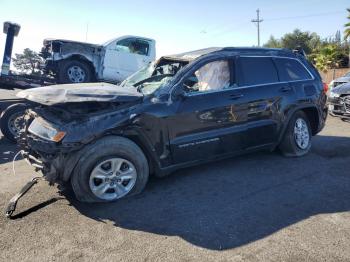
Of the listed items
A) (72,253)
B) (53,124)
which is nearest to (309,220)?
(72,253)

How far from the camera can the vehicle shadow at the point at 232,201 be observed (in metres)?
3.85

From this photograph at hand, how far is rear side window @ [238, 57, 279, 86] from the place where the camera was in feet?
18.2

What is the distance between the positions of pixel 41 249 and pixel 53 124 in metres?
1.54

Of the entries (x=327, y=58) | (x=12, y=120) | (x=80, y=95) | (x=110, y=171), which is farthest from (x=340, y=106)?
(x=327, y=58)

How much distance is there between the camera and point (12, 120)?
7844 mm

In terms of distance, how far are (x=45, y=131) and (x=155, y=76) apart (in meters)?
1.81

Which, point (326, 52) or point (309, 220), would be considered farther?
point (326, 52)

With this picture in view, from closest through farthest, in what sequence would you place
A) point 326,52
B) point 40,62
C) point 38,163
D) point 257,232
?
point 257,232, point 38,163, point 40,62, point 326,52

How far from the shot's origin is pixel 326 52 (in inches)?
1505

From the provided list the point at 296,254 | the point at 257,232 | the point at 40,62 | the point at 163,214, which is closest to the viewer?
the point at 296,254

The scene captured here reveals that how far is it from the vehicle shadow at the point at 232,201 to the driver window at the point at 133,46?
664 cm

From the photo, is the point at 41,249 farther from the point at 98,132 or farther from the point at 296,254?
the point at 296,254

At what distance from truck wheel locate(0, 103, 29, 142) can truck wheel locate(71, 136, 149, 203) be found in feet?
13.3

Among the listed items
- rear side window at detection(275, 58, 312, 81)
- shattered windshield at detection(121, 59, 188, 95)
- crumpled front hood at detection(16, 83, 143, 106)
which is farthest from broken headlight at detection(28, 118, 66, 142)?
rear side window at detection(275, 58, 312, 81)
